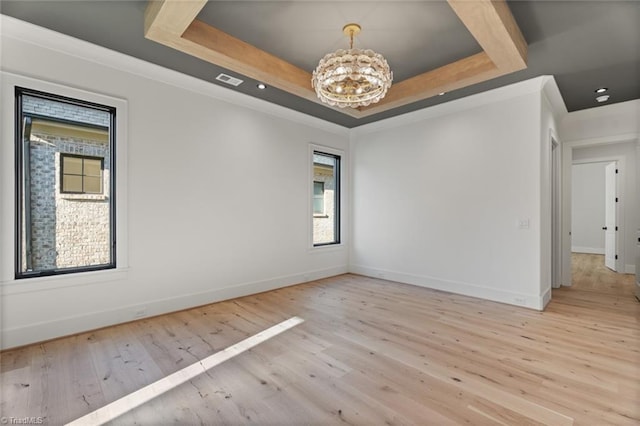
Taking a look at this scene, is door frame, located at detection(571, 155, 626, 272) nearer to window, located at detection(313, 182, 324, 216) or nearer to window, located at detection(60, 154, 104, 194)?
window, located at detection(313, 182, 324, 216)

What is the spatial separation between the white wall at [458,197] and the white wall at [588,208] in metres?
6.58

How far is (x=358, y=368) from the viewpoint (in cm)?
247

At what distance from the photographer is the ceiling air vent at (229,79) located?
150 inches

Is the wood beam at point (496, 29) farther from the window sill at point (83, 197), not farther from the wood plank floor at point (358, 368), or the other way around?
the window sill at point (83, 197)

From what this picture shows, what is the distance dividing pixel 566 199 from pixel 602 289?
62.8 inches

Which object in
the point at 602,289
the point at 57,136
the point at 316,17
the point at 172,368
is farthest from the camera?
the point at 602,289

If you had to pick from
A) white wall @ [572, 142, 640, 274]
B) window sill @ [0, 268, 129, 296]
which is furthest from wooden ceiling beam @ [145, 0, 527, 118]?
white wall @ [572, 142, 640, 274]

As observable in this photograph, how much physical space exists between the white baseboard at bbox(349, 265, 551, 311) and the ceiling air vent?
158 inches

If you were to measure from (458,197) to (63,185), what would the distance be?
5151mm

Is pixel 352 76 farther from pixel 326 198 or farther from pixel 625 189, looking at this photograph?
pixel 625 189

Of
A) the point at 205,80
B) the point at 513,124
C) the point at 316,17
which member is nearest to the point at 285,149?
the point at 205,80

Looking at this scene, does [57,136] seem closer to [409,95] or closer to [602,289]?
[409,95]

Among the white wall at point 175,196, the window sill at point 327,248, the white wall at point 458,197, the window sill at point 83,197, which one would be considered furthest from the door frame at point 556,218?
the window sill at point 83,197

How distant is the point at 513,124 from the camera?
163 inches
